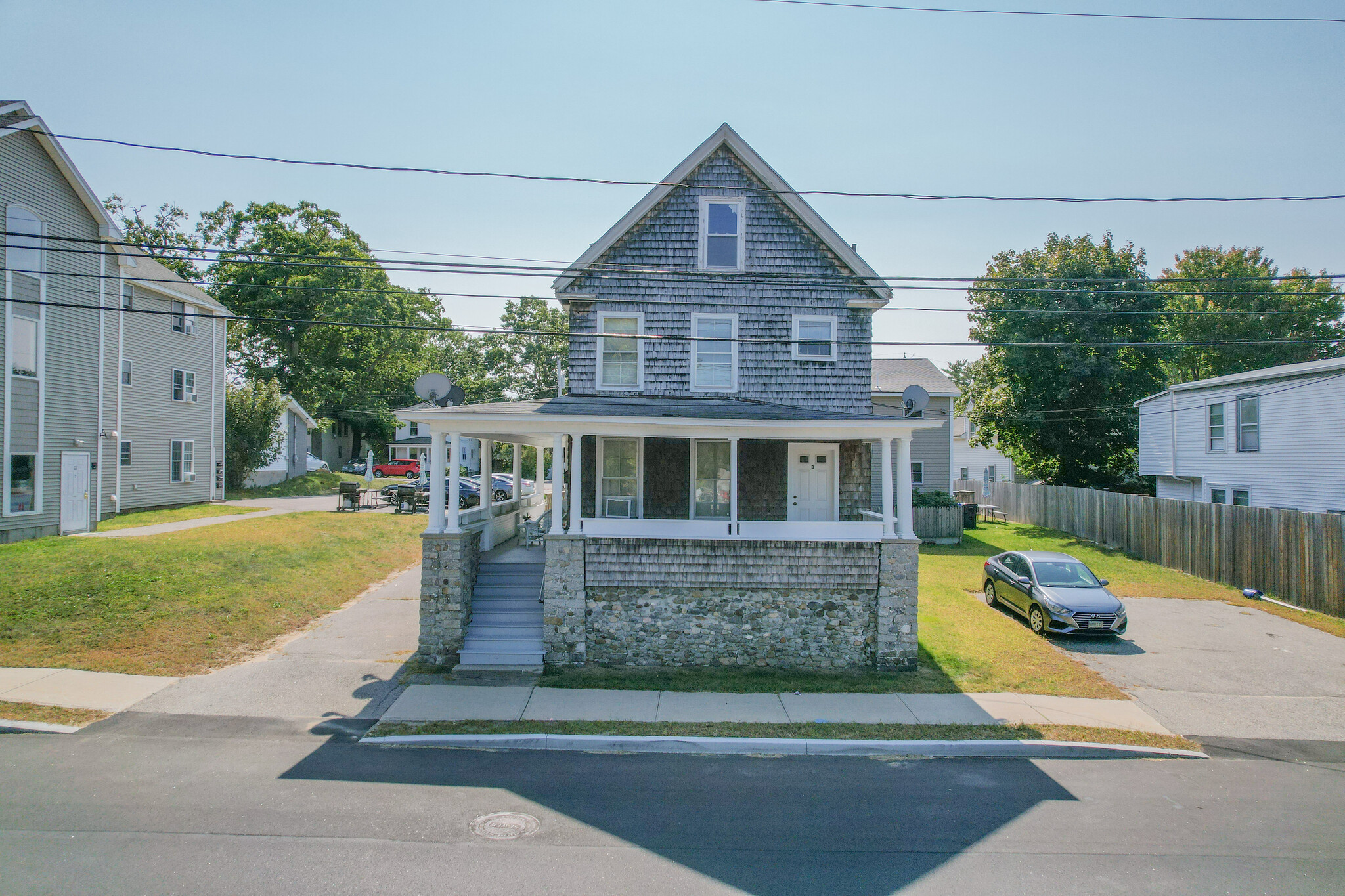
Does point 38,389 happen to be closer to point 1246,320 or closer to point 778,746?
point 778,746

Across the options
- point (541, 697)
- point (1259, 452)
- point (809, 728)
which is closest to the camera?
point (809, 728)

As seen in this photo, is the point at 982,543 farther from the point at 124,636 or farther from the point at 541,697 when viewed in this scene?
the point at 124,636

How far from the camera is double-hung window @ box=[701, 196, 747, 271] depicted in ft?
51.1

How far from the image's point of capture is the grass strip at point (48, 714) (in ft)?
29.2

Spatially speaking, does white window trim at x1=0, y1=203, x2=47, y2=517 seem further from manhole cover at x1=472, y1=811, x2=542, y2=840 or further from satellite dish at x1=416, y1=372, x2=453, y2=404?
manhole cover at x1=472, y1=811, x2=542, y2=840

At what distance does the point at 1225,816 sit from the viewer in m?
7.21

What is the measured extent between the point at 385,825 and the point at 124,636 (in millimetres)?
8649

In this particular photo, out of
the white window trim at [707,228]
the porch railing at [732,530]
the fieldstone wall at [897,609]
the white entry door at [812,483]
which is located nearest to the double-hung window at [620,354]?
the white window trim at [707,228]

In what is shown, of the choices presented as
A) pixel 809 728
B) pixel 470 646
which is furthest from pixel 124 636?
pixel 809 728

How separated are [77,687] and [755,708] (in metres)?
9.96

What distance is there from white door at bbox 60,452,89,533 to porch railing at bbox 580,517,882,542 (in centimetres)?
1785

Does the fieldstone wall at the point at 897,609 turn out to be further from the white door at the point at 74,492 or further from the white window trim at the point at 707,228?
the white door at the point at 74,492

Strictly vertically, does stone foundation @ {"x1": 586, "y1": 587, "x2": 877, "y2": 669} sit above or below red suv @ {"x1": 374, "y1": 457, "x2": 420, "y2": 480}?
below

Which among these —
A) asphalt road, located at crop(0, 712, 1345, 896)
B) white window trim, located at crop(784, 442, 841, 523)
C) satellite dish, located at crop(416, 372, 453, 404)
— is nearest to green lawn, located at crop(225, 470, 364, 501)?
satellite dish, located at crop(416, 372, 453, 404)
